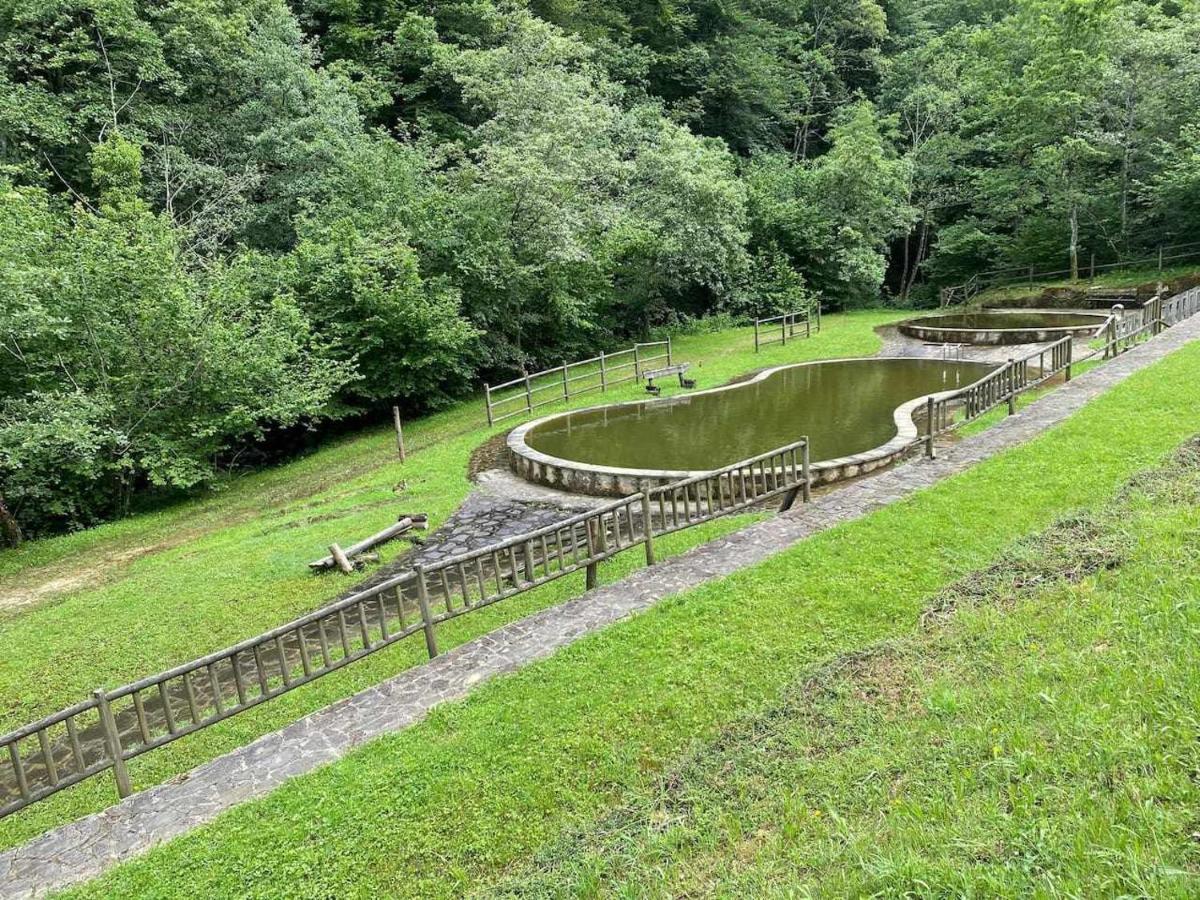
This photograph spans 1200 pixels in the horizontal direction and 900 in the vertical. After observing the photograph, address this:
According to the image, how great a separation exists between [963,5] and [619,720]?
150 ft

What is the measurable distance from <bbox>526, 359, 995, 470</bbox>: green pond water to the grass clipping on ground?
241 inches

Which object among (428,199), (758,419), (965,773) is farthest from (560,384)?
(965,773)

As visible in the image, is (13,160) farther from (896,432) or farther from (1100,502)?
(1100,502)

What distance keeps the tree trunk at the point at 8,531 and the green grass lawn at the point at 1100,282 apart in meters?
28.5

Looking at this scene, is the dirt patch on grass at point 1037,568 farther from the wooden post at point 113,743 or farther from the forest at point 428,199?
the forest at point 428,199

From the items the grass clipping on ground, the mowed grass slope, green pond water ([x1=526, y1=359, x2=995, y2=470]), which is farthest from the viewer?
green pond water ([x1=526, y1=359, x2=995, y2=470])

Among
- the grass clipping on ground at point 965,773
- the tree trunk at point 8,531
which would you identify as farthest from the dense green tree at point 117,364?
the grass clipping on ground at point 965,773

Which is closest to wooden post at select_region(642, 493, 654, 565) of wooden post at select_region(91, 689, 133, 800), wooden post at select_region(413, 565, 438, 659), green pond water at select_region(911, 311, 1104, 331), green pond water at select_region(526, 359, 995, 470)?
wooden post at select_region(413, 565, 438, 659)

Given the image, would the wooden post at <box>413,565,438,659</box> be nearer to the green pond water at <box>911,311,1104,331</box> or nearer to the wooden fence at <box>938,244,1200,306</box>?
the green pond water at <box>911,311,1104,331</box>

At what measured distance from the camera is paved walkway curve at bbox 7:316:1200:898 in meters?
3.65

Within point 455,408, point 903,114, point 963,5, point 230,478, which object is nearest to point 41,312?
point 230,478

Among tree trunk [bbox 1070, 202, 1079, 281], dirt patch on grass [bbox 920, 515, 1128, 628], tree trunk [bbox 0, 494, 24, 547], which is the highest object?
tree trunk [bbox 1070, 202, 1079, 281]

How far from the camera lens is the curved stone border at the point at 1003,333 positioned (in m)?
17.0

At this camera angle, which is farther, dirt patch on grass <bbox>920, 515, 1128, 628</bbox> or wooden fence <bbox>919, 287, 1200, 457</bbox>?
wooden fence <bbox>919, 287, 1200, 457</bbox>
